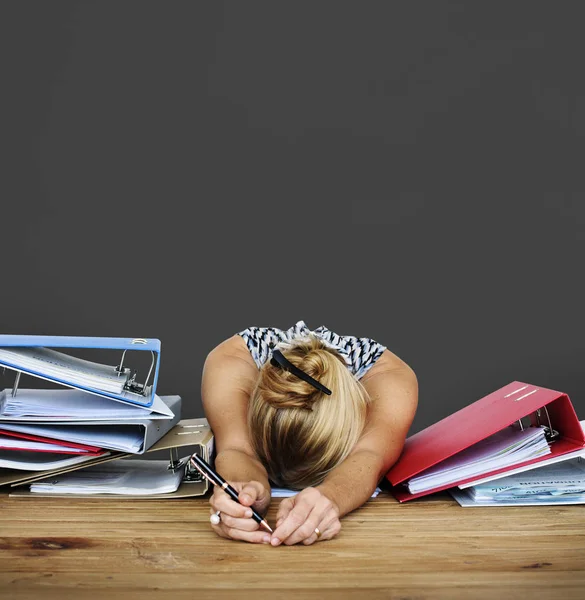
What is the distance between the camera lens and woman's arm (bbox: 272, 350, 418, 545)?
1433mm

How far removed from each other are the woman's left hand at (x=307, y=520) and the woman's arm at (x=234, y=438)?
0.16ft

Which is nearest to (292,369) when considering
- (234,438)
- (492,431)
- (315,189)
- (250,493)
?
(234,438)

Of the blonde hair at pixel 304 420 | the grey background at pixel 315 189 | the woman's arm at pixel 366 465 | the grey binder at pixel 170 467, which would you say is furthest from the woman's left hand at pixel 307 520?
the grey background at pixel 315 189

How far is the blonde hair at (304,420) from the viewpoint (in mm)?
1744

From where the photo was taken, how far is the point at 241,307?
420cm

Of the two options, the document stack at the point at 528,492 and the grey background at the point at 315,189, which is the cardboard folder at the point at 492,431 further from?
the grey background at the point at 315,189

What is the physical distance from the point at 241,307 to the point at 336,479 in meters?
2.60

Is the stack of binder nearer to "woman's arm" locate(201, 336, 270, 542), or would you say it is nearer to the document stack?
"woman's arm" locate(201, 336, 270, 542)

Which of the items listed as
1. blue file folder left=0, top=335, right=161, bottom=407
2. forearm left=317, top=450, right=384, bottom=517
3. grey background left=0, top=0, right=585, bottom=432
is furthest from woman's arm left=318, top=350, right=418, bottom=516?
grey background left=0, top=0, right=585, bottom=432

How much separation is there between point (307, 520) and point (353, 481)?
0.26 meters

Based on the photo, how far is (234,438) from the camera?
1856 millimetres

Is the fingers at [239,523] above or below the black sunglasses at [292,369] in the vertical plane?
below

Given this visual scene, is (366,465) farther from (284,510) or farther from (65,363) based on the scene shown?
(65,363)

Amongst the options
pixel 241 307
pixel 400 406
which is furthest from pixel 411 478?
pixel 241 307
